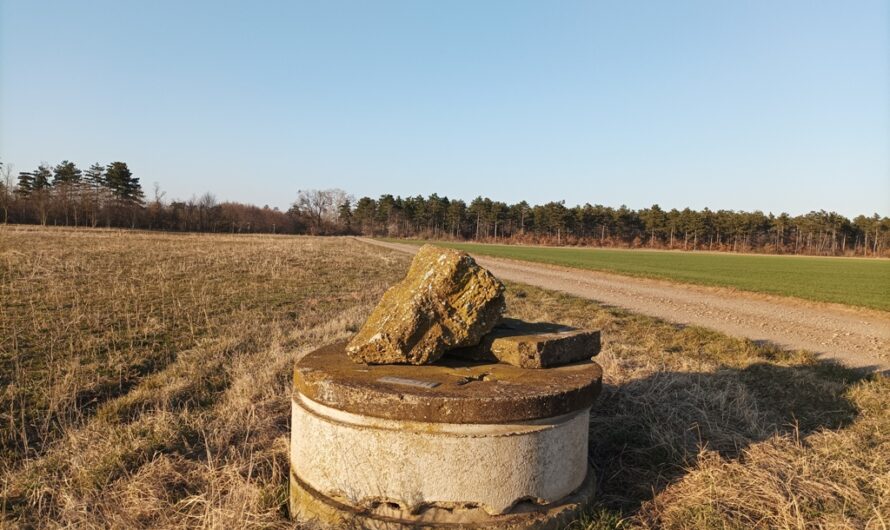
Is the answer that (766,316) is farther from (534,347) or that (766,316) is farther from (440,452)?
(440,452)

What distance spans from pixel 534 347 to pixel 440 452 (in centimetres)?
118

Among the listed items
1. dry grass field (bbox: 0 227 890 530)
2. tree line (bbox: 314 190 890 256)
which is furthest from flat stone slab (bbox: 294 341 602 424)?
tree line (bbox: 314 190 890 256)

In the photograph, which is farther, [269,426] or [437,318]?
[269,426]

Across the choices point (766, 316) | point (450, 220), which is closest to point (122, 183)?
point (450, 220)

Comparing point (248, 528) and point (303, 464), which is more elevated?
point (303, 464)

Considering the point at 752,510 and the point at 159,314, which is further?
the point at 159,314

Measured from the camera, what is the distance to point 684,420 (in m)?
5.23

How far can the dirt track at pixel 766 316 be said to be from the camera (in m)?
10.2

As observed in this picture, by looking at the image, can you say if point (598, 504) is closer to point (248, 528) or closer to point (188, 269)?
point (248, 528)

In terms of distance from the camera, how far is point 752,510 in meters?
3.71

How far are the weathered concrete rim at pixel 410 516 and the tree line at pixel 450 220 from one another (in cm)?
6912

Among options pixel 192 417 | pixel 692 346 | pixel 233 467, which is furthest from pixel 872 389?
pixel 192 417

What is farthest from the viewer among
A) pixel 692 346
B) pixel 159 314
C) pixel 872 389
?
pixel 159 314

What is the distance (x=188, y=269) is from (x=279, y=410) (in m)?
15.5
